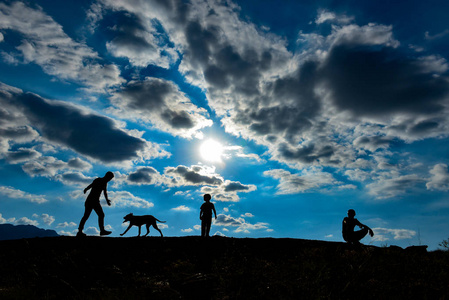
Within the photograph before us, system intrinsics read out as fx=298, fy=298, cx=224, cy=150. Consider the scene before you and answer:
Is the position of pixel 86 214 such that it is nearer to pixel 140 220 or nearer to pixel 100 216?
pixel 100 216

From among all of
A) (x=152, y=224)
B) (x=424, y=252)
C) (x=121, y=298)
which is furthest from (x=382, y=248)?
(x=152, y=224)

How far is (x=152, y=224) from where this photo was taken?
588 inches

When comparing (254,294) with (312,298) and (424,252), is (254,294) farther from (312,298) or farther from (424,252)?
(424,252)

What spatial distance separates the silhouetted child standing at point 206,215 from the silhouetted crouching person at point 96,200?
3669 mm

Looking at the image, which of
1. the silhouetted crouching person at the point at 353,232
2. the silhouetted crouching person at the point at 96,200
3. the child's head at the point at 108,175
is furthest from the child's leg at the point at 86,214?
the silhouetted crouching person at the point at 353,232

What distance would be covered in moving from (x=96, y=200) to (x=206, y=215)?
169 inches

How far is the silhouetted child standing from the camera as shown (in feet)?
40.7

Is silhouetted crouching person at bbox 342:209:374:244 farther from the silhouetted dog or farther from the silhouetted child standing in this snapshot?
the silhouetted dog

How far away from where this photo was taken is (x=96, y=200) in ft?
35.5

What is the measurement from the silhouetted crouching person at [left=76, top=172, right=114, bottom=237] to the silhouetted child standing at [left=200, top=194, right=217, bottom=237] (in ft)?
12.0

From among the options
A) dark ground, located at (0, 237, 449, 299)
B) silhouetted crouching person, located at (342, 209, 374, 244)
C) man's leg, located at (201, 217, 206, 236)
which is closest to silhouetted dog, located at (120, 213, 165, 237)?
man's leg, located at (201, 217, 206, 236)

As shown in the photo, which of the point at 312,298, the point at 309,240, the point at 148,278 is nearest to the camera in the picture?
the point at 312,298

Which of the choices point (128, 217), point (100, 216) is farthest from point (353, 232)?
point (128, 217)

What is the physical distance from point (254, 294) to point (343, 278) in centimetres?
222
